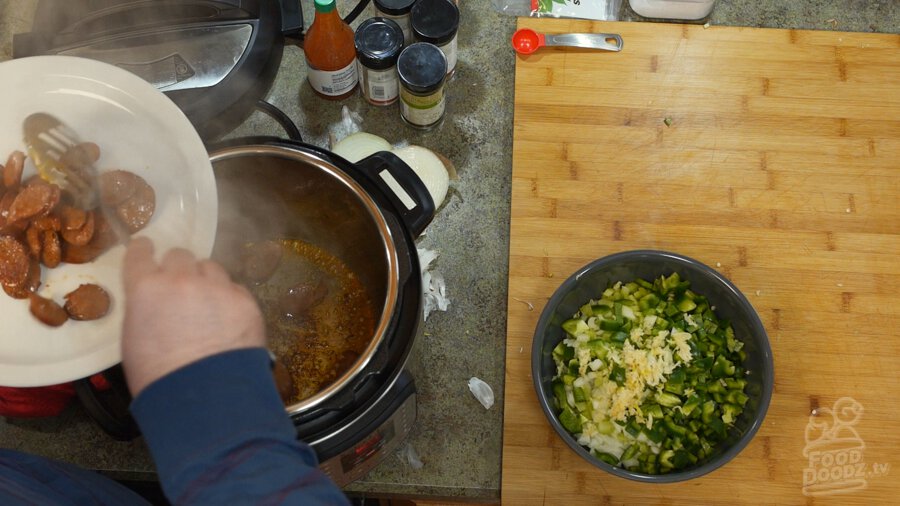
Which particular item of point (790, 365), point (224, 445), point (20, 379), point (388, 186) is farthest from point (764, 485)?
point (20, 379)

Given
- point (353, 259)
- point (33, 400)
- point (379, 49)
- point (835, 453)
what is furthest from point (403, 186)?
point (835, 453)

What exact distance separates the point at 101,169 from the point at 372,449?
0.51m

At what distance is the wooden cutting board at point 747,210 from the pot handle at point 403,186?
0.23 metres

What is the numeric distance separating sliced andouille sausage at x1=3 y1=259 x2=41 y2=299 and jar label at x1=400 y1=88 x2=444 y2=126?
0.60m

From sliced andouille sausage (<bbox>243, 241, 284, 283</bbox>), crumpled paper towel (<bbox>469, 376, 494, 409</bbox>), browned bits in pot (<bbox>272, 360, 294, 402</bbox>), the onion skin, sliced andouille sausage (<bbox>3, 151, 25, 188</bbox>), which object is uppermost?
sliced andouille sausage (<bbox>3, 151, 25, 188</bbox>)

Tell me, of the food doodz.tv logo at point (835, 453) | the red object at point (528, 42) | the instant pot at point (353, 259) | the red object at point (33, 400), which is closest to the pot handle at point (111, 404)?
the instant pot at point (353, 259)

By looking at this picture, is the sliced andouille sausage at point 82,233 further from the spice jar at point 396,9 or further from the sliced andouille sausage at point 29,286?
the spice jar at point 396,9

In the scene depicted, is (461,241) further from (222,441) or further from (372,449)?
(222,441)

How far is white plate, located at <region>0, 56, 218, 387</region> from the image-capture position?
869 millimetres

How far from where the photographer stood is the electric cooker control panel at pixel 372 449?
97 centimetres

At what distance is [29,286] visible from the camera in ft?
2.91

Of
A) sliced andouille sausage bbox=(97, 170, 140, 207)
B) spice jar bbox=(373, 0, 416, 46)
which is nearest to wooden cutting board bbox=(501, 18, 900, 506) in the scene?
spice jar bbox=(373, 0, 416, 46)

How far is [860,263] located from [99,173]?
117cm

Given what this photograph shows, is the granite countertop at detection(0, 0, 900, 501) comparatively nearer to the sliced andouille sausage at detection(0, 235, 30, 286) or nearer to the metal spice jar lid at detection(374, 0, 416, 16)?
the metal spice jar lid at detection(374, 0, 416, 16)
